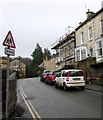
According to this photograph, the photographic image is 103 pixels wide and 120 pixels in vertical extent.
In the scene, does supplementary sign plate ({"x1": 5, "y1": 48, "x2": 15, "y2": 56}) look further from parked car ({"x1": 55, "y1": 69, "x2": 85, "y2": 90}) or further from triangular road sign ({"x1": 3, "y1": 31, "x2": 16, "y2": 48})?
parked car ({"x1": 55, "y1": 69, "x2": 85, "y2": 90})

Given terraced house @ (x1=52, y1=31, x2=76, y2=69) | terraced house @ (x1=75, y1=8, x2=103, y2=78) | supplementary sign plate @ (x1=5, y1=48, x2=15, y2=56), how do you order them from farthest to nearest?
terraced house @ (x1=52, y1=31, x2=76, y2=69), terraced house @ (x1=75, y1=8, x2=103, y2=78), supplementary sign plate @ (x1=5, y1=48, x2=15, y2=56)

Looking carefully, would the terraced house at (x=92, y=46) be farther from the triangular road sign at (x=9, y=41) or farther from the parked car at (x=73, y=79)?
the triangular road sign at (x=9, y=41)

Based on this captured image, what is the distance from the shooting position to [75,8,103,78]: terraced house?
2806 cm

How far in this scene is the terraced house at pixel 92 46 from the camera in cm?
2806

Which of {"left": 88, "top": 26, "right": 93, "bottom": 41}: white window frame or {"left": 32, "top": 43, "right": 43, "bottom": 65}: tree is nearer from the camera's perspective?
{"left": 88, "top": 26, "right": 93, "bottom": 41}: white window frame

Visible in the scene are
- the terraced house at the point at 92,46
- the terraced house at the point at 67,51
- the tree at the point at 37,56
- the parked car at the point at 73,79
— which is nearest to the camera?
the parked car at the point at 73,79

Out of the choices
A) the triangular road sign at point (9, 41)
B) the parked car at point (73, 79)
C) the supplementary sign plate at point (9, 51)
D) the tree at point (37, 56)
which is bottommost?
the parked car at point (73, 79)

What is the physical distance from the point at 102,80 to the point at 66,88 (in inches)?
206

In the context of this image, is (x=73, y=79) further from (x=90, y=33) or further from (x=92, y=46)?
(x=90, y=33)

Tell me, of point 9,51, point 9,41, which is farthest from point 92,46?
point 9,51

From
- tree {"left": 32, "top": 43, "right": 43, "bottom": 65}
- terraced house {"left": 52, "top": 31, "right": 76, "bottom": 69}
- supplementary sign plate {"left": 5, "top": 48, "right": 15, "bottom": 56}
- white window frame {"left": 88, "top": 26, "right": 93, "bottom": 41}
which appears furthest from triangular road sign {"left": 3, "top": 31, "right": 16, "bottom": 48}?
tree {"left": 32, "top": 43, "right": 43, "bottom": 65}

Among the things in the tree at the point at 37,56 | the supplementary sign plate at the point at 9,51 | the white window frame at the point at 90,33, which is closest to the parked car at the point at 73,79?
the supplementary sign plate at the point at 9,51

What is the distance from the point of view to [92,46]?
99.8 ft

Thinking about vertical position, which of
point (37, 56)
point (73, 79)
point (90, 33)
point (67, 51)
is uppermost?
point (37, 56)
